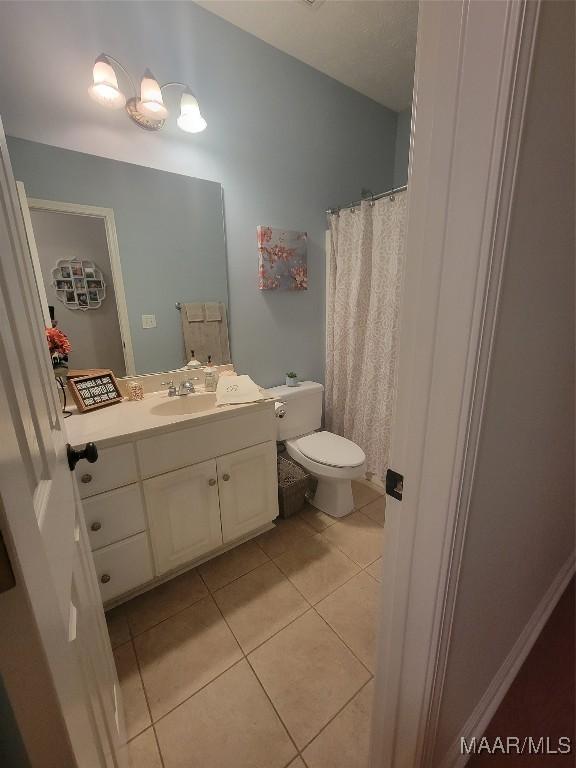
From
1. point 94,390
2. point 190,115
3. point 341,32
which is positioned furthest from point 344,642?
point 341,32

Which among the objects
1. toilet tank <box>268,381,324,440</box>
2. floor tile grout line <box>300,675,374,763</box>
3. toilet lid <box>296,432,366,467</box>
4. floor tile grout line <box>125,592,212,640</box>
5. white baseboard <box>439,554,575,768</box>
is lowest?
floor tile grout line <box>300,675,374,763</box>

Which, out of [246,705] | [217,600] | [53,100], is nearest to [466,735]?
[246,705]

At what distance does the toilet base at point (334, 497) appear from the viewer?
191 cm

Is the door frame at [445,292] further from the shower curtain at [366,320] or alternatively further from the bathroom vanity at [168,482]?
the shower curtain at [366,320]

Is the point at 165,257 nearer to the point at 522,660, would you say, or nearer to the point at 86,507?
the point at 86,507

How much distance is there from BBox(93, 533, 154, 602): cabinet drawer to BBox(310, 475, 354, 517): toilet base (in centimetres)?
97

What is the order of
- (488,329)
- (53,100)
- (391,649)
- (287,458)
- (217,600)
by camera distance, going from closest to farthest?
(488,329) < (391,649) < (53,100) < (217,600) < (287,458)

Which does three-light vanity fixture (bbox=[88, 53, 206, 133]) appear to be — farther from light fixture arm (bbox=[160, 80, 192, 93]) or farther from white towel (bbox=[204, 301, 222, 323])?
white towel (bbox=[204, 301, 222, 323])

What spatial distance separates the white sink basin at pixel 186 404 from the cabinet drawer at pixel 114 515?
1.35 feet

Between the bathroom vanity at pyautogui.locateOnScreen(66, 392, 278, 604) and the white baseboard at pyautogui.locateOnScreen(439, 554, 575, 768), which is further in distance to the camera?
the bathroom vanity at pyautogui.locateOnScreen(66, 392, 278, 604)

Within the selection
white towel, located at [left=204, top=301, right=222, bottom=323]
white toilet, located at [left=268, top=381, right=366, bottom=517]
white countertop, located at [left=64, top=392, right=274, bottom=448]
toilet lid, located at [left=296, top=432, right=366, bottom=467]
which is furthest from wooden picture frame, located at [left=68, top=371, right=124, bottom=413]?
toilet lid, located at [left=296, top=432, right=366, bottom=467]

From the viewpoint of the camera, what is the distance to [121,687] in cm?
112

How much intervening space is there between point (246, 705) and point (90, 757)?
757 mm

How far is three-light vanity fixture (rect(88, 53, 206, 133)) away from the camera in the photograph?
1285 mm
